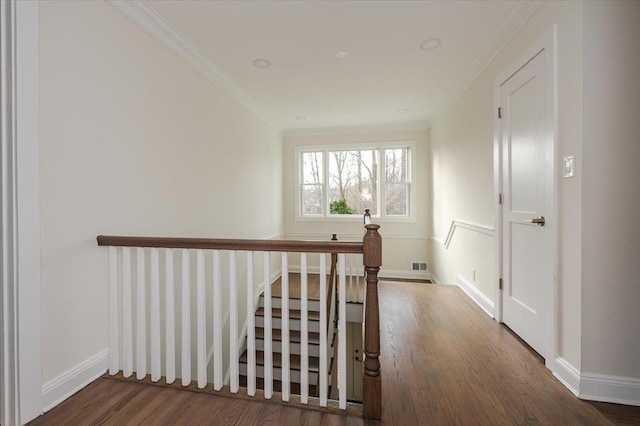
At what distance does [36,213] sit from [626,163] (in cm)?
305

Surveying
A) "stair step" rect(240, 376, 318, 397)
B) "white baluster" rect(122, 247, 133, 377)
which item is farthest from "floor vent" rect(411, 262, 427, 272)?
"white baluster" rect(122, 247, 133, 377)

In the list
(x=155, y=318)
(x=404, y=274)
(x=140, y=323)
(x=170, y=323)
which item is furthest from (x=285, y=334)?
(x=404, y=274)

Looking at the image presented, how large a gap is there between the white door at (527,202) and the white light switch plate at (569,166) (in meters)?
0.10

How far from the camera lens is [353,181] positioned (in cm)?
524

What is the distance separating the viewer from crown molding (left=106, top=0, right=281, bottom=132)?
73.9 inches

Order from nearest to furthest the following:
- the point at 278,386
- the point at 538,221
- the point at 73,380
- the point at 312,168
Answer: the point at 73,380 < the point at 538,221 < the point at 278,386 < the point at 312,168

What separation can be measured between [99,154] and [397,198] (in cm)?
439

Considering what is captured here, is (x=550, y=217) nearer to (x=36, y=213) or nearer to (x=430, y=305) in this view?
(x=430, y=305)

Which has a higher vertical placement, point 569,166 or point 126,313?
point 569,166

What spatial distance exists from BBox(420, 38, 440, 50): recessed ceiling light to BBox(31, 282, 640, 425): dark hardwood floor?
251cm

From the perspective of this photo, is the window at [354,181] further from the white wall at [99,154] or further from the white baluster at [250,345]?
the white baluster at [250,345]

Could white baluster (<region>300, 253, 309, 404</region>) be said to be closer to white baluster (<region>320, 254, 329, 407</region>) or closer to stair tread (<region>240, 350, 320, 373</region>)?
white baluster (<region>320, 254, 329, 407</region>)

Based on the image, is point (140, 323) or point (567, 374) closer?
point (567, 374)

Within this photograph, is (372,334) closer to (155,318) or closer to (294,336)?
(155,318)
